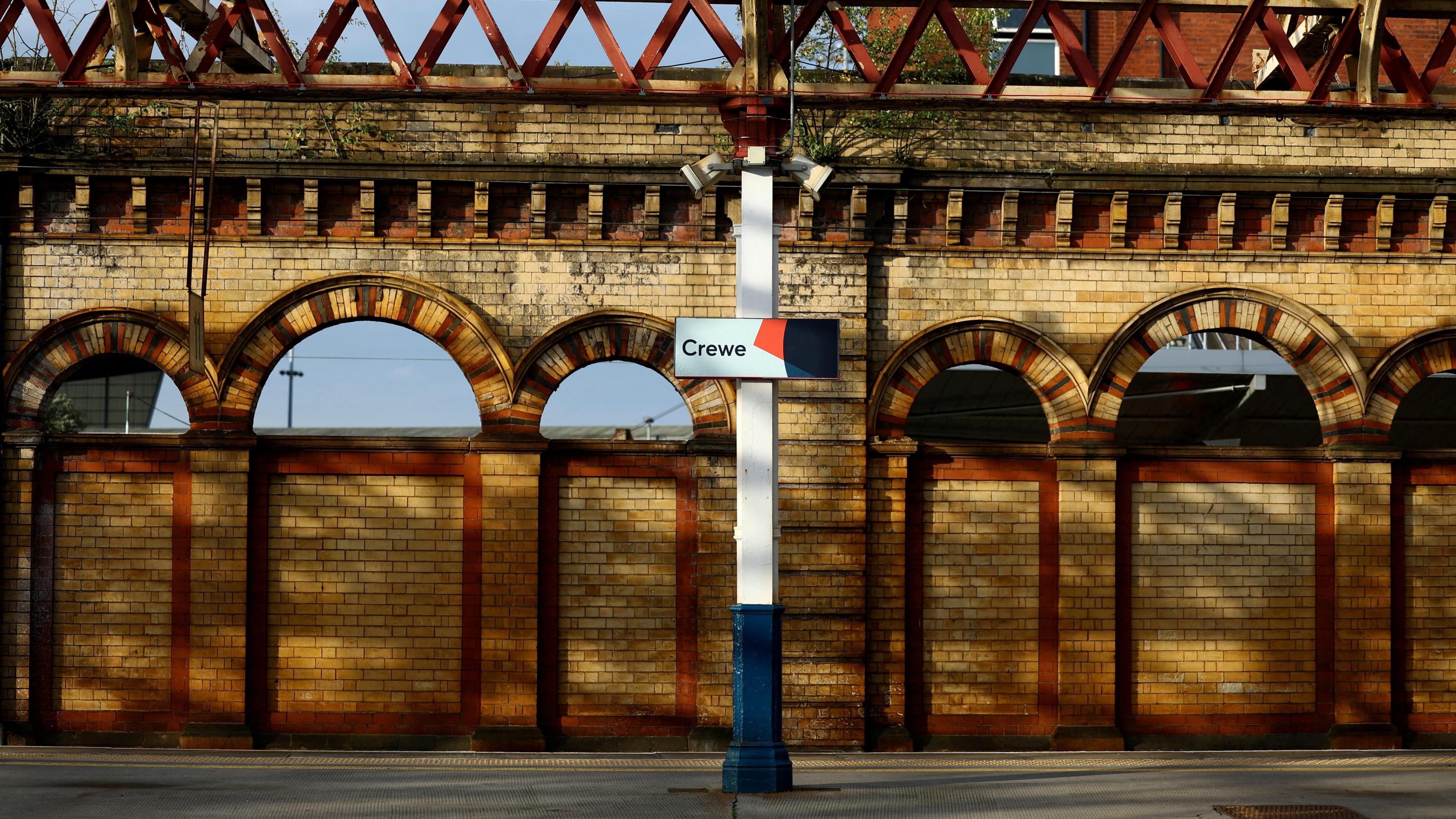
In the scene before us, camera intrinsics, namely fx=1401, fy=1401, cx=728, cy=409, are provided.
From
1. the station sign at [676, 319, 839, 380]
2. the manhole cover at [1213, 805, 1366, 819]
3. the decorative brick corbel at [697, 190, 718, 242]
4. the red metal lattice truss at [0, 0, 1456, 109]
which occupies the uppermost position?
the red metal lattice truss at [0, 0, 1456, 109]

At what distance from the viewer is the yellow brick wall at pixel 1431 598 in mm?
14992

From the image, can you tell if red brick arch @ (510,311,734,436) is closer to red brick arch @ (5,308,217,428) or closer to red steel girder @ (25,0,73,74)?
red brick arch @ (5,308,217,428)

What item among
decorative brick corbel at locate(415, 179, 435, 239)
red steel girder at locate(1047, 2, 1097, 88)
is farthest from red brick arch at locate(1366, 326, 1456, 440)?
decorative brick corbel at locate(415, 179, 435, 239)

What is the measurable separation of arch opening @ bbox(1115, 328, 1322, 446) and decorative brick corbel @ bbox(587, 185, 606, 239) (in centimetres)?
1026

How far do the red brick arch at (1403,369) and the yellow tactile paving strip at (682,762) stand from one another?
138 inches

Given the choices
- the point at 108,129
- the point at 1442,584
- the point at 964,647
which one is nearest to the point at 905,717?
the point at 964,647

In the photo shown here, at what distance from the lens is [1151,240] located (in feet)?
49.4

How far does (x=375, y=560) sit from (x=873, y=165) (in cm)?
661

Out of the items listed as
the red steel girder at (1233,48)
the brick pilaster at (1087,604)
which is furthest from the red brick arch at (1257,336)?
the red steel girder at (1233,48)

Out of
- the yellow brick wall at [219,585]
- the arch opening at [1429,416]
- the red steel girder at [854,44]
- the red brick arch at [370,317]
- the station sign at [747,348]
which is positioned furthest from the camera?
the arch opening at [1429,416]

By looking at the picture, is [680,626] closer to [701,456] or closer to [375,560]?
[701,456]

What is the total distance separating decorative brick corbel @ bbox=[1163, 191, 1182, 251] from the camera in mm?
14922

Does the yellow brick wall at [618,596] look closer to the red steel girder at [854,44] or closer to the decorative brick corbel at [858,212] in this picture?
the decorative brick corbel at [858,212]

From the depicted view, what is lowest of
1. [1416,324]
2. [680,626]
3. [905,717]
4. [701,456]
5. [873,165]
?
[905,717]
